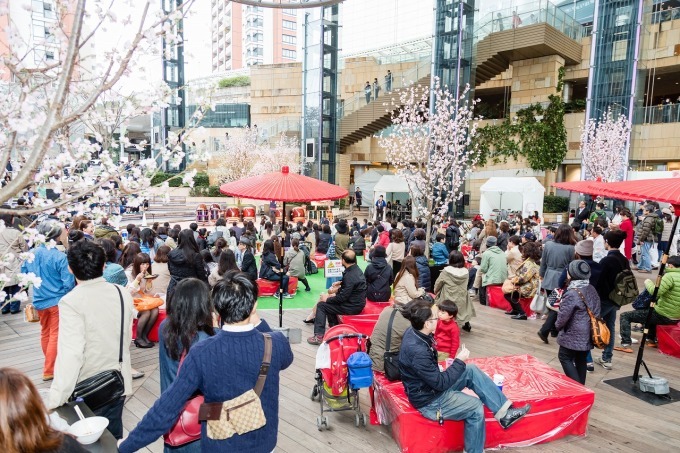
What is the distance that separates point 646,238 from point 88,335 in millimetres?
12970

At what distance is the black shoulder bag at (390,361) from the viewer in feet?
13.4

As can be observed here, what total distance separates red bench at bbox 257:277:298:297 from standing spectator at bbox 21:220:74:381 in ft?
13.8

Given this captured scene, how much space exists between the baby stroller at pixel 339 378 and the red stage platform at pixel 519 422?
26 centimetres

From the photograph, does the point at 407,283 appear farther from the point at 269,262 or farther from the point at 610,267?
the point at 269,262

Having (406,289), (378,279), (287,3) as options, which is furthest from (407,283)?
(287,3)

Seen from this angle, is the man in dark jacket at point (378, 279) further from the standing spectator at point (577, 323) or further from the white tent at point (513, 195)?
the white tent at point (513, 195)

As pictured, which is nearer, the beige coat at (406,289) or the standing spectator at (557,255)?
the beige coat at (406,289)

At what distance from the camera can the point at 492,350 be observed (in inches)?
245

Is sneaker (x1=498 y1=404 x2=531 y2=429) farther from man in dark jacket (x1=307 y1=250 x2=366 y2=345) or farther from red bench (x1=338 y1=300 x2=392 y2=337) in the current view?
man in dark jacket (x1=307 y1=250 x2=366 y2=345)

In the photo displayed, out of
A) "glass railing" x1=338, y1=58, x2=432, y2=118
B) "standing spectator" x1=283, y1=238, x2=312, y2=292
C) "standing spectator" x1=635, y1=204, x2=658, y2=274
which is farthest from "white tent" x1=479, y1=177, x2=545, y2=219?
"standing spectator" x1=283, y1=238, x2=312, y2=292

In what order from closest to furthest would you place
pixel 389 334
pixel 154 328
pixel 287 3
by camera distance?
pixel 287 3
pixel 389 334
pixel 154 328

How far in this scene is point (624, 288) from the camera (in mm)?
5141

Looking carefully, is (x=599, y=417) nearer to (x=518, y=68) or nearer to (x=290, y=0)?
(x=290, y=0)

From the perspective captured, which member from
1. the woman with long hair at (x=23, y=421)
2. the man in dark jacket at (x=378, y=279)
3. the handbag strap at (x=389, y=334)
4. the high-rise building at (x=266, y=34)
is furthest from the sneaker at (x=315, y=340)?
the high-rise building at (x=266, y=34)
